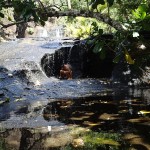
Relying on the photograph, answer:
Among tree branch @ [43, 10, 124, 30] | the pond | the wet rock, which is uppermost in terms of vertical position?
tree branch @ [43, 10, 124, 30]

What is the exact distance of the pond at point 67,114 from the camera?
3639mm

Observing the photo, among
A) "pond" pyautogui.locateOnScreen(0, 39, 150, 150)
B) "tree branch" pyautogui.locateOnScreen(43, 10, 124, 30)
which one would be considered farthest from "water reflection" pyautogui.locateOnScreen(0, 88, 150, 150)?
"tree branch" pyautogui.locateOnScreen(43, 10, 124, 30)

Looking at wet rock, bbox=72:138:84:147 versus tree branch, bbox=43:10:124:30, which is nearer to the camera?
wet rock, bbox=72:138:84:147

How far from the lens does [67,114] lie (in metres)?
5.16

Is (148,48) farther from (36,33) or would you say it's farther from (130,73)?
(36,33)

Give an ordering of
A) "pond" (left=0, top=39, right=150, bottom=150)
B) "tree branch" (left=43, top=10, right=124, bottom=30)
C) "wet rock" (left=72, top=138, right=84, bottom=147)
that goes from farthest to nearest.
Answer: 1. "tree branch" (left=43, top=10, right=124, bottom=30)
2. "pond" (left=0, top=39, right=150, bottom=150)
3. "wet rock" (left=72, top=138, right=84, bottom=147)

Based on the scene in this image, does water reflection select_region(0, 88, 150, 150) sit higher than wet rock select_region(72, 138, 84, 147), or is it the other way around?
wet rock select_region(72, 138, 84, 147)

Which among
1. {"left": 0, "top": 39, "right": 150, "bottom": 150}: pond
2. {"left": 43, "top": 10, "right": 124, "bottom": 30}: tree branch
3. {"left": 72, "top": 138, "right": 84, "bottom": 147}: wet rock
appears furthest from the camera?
{"left": 43, "top": 10, "right": 124, "bottom": 30}: tree branch

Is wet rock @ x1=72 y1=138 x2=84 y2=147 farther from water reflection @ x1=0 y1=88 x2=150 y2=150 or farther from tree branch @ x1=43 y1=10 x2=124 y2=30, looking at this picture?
tree branch @ x1=43 y1=10 x2=124 y2=30

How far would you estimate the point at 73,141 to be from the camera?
144 inches

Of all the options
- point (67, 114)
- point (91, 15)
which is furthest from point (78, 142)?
point (91, 15)

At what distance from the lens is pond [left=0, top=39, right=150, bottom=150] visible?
11.9 feet

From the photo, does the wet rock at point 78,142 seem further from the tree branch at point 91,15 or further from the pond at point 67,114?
the tree branch at point 91,15

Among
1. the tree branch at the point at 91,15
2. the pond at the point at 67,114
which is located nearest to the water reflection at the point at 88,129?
the pond at the point at 67,114
